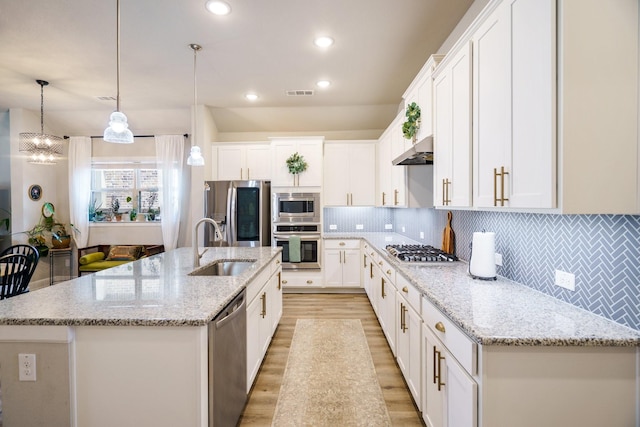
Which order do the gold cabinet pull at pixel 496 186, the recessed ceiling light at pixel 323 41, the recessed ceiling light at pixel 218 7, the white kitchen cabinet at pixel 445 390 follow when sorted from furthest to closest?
the recessed ceiling light at pixel 323 41, the recessed ceiling light at pixel 218 7, the gold cabinet pull at pixel 496 186, the white kitchen cabinet at pixel 445 390

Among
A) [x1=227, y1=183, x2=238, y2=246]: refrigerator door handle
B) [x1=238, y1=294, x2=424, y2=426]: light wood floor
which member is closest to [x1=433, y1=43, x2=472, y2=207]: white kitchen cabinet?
[x1=238, y1=294, x2=424, y2=426]: light wood floor

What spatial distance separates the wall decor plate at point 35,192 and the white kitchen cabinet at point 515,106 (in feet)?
22.8

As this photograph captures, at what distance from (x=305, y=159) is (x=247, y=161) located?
1.01 metres

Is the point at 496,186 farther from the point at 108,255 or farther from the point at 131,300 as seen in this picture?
the point at 108,255

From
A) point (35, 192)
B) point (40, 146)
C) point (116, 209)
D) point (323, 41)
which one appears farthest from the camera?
point (116, 209)

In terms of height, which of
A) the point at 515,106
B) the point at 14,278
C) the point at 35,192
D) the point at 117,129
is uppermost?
the point at 117,129

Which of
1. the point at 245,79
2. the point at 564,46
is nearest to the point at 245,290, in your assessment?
the point at 564,46

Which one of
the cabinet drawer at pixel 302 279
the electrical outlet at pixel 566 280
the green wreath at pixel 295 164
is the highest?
the green wreath at pixel 295 164

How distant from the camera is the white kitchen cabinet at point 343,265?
15.9 ft

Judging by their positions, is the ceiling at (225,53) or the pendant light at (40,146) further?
the pendant light at (40,146)

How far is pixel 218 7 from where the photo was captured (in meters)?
2.45

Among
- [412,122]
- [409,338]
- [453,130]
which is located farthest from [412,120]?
[409,338]

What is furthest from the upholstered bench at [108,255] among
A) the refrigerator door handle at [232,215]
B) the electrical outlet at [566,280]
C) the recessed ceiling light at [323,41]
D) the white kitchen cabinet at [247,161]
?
the electrical outlet at [566,280]

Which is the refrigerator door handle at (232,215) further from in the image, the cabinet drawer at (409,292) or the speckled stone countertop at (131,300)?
the cabinet drawer at (409,292)
